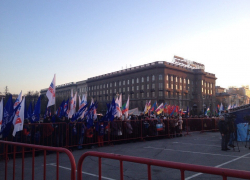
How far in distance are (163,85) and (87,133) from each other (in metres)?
65.7

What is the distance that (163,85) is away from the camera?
77.2 metres

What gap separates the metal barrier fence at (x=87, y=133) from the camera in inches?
449

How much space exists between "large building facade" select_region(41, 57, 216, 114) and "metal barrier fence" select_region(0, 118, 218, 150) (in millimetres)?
55408

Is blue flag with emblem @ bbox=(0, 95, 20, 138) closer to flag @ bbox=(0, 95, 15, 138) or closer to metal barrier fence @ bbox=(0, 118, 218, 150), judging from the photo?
flag @ bbox=(0, 95, 15, 138)

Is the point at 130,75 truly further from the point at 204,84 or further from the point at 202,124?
the point at 202,124

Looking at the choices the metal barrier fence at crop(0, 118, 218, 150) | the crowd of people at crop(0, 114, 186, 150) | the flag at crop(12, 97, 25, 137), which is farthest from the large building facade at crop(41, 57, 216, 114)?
the flag at crop(12, 97, 25, 137)

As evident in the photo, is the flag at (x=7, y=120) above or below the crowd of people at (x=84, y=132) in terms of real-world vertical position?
above

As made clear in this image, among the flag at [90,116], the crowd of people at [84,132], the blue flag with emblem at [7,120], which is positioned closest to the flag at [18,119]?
the blue flag with emblem at [7,120]

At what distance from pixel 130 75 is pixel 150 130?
70.5 m

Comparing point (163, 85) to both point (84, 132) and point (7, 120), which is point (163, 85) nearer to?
point (84, 132)

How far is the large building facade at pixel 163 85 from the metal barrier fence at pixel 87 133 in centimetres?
5541

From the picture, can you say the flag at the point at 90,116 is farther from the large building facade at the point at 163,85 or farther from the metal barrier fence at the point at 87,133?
the large building facade at the point at 163,85

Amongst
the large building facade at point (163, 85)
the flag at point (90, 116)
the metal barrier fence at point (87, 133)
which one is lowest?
the metal barrier fence at point (87, 133)

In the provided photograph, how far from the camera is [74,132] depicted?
12734 mm
